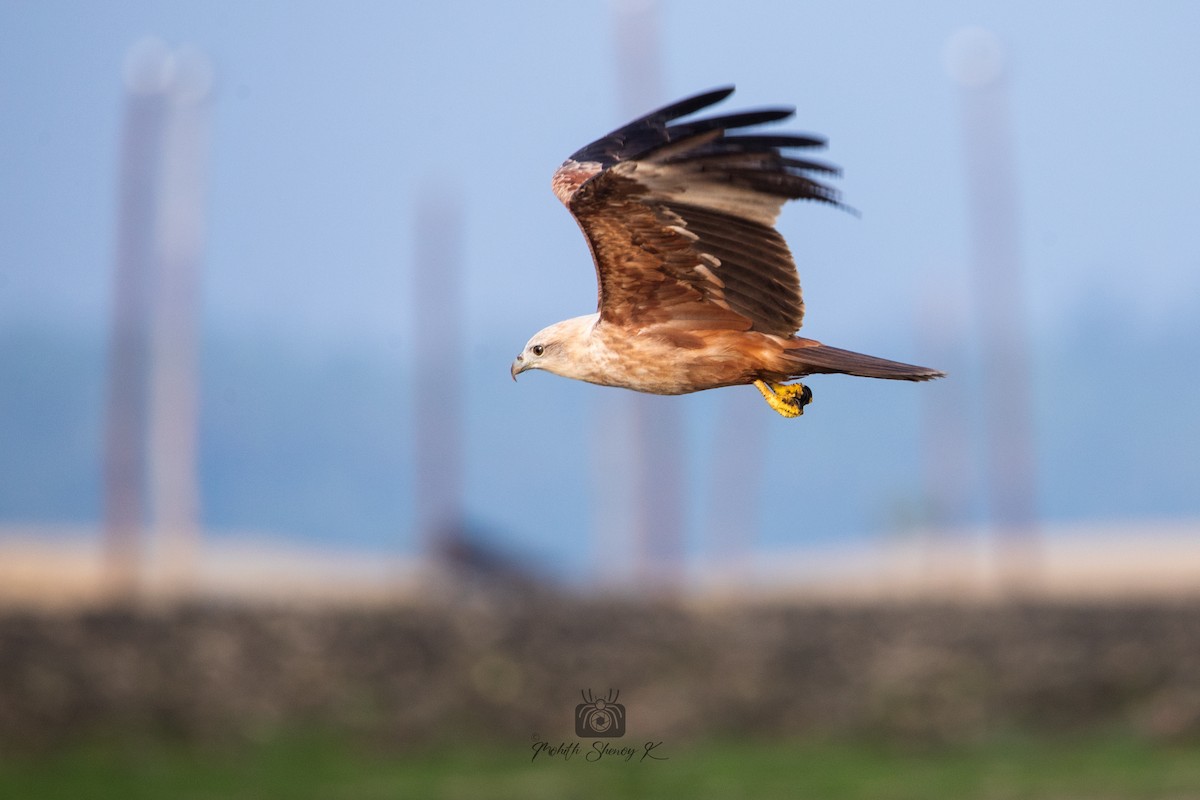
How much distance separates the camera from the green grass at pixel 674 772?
2941cm

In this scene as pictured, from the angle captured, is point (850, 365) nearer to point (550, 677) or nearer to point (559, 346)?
point (559, 346)

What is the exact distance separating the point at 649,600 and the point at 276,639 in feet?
31.2

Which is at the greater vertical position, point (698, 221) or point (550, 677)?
point (698, 221)

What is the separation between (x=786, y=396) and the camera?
454cm

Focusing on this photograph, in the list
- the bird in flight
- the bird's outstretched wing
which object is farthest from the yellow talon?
the bird's outstretched wing

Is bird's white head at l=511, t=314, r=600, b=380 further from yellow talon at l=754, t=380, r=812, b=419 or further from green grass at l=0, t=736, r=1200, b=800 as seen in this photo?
green grass at l=0, t=736, r=1200, b=800

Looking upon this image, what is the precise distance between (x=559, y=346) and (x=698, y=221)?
2.25ft

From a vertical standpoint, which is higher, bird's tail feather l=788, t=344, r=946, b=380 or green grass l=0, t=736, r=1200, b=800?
bird's tail feather l=788, t=344, r=946, b=380

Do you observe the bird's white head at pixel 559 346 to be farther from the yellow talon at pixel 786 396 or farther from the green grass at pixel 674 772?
the green grass at pixel 674 772

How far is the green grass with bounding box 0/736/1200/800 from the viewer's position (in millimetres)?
29406

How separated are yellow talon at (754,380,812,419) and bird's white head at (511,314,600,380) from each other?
0.54 metres

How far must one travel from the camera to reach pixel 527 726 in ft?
102

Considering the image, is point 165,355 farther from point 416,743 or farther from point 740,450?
point 740,450

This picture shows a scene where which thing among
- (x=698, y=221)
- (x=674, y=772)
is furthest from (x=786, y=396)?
(x=674, y=772)
